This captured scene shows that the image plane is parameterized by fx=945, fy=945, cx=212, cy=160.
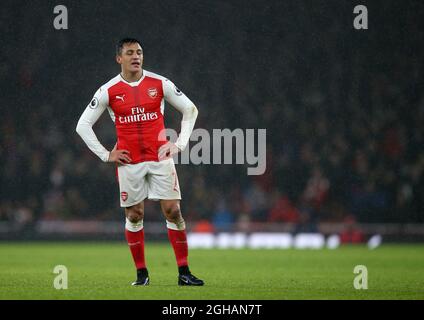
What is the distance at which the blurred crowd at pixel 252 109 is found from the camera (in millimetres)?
21156

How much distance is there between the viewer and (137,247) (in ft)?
31.4

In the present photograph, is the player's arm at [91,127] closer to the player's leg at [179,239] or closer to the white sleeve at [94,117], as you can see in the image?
the white sleeve at [94,117]

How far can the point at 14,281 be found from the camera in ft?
32.7

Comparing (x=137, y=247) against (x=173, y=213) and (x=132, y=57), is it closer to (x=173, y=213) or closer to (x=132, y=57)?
(x=173, y=213)

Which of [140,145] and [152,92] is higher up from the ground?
[152,92]

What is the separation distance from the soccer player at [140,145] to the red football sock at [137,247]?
10mm

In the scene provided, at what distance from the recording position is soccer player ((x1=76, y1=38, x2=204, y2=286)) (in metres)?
9.46

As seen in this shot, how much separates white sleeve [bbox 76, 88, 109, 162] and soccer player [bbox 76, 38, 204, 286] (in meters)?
0.01

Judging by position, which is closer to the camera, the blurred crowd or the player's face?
the player's face

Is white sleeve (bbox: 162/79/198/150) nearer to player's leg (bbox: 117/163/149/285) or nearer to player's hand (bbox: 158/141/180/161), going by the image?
player's hand (bbox: 158/141/180/161)

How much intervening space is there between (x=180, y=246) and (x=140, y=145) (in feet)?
3.59

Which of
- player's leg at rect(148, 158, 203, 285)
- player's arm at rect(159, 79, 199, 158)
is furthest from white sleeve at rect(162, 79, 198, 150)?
player's leg at rect(148, 158, 203, 285)

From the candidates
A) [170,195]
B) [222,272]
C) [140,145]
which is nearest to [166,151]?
[140,145]
